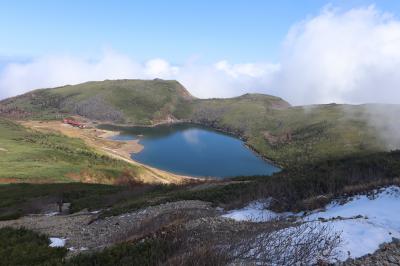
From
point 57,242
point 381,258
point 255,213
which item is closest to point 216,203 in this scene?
point 255,213

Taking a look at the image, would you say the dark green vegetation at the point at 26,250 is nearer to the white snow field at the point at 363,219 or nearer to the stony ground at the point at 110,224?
the stony ground at the point at 110,224

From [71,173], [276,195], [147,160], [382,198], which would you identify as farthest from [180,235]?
[147,160]

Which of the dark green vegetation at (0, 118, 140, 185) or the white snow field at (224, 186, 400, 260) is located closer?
the white snow field at (224, 186, 400, 260)

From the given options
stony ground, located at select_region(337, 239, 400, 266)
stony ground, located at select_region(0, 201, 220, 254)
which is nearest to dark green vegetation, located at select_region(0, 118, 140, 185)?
stony ground, located at select_region(0, 201, 220, 254)

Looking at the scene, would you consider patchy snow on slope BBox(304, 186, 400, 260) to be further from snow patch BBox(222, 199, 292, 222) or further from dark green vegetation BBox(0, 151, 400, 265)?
snow patch BBox(222, 199, 292, 222)

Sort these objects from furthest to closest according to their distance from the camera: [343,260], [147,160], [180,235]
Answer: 1. [147,160]
2. [180,235]
3. [343,260]

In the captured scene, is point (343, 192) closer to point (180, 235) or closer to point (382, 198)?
point (382, 198)
